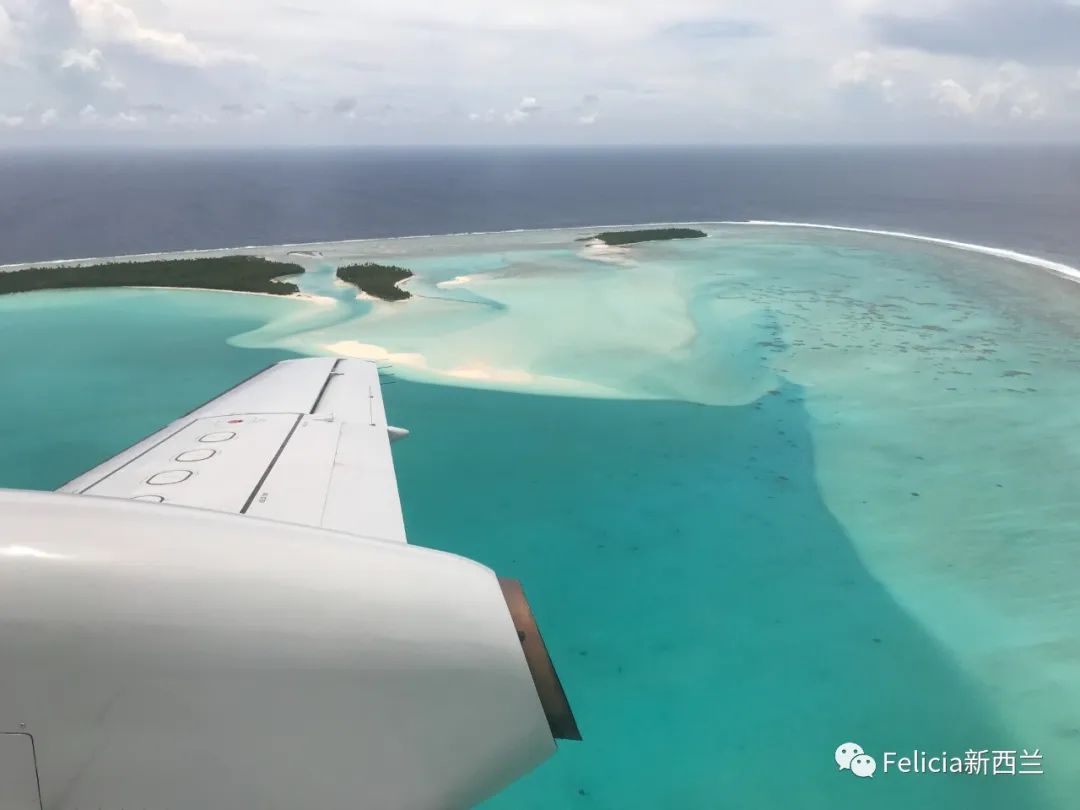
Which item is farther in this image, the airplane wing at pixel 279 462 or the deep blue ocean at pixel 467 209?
the deep blue ocean at pixel 467 209

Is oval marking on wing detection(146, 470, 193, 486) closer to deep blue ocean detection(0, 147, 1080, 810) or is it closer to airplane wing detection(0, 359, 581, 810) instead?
airplane wing detection(0, 359, 581, 810)

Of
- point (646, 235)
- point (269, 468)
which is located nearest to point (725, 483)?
point (269, 468)

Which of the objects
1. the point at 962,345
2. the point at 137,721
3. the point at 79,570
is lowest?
the point at 962,345

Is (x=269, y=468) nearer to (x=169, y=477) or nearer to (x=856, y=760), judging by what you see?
(x=169, y=477)

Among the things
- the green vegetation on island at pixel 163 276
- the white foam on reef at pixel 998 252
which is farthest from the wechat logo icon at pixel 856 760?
the white foam on reef at pixel 998 252

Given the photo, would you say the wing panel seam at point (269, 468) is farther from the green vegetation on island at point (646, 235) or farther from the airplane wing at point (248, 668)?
the green vegetation on island at point (646, 235)

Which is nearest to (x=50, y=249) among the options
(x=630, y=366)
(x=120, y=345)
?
(x=120, y=345)

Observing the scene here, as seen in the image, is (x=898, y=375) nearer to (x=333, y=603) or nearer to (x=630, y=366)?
(x=630, y=366)
